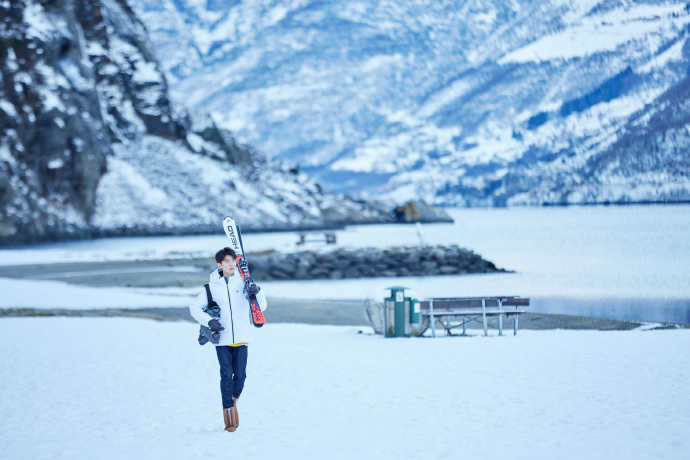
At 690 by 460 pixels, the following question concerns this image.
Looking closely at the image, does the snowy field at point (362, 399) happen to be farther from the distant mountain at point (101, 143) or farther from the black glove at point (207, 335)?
the distant mountain at point (101, 143)

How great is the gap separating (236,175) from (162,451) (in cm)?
12408

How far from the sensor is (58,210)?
93.9 m

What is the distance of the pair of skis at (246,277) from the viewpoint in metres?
9.10

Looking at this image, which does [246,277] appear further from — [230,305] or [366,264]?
[366,264]

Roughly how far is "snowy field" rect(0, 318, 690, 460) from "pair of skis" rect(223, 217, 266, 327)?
134 centimetres

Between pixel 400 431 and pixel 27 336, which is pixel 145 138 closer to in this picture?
pixel 27 336

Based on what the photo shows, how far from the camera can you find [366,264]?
52.6m

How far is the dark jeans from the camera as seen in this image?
931 centimetres

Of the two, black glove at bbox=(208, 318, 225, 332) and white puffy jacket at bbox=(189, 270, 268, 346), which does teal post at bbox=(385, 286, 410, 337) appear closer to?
white puffy jacket at bbox=(189, 270, 268, 346)

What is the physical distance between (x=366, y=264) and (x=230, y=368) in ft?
142

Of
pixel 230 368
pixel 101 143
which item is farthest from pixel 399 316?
pixel 101 143

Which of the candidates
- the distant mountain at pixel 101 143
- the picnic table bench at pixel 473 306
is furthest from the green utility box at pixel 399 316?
the distant mountain at pixel 101 143

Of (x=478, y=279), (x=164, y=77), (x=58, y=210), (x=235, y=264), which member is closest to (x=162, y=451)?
(x=235, y=264)

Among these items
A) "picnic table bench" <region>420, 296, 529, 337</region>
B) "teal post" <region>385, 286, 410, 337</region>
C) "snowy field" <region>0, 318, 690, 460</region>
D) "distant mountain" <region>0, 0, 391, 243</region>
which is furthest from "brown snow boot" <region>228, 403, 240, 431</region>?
"distant mountain" <region>0, 0, 391, 243</region>
